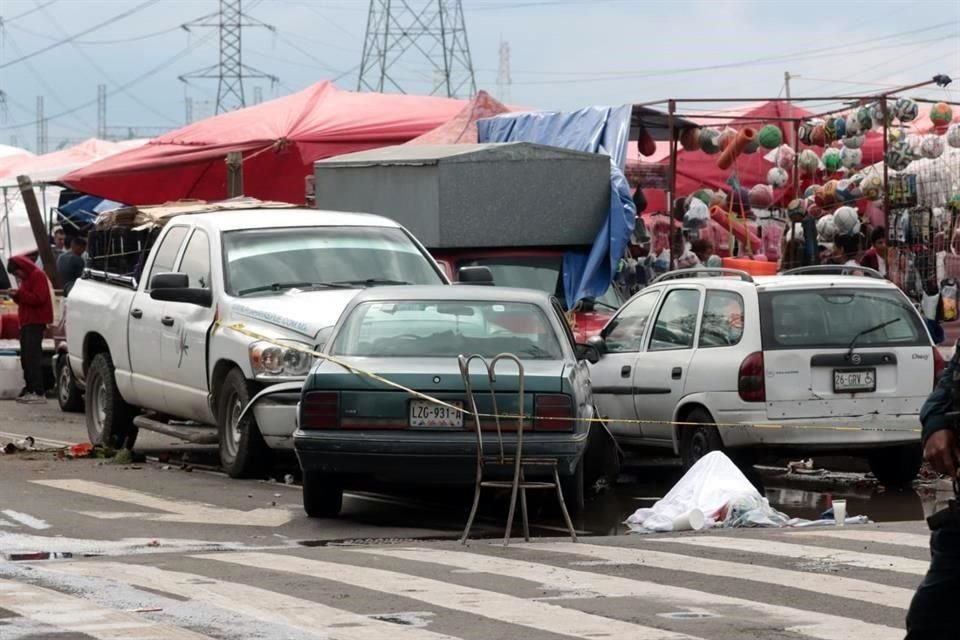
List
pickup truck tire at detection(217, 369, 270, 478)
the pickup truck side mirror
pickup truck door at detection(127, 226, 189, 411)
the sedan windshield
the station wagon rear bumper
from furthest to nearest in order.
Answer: pickup truck door at detection(127, 226, 189, 411)
the pickup truck side mirror
pickup truck tire at detection(217, 369, 270, 478)
the sedan windshield
the station wagon rear bumper

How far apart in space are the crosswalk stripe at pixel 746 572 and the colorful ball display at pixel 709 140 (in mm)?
12166

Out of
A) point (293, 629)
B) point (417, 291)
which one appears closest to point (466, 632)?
point (293, 629)

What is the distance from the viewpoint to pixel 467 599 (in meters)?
8.08

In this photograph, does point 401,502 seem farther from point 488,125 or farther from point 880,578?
point 488,125

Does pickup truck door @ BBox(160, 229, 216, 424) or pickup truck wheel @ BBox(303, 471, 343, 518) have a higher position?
pickup truck door @ BBox(160, 229, 216, 424)

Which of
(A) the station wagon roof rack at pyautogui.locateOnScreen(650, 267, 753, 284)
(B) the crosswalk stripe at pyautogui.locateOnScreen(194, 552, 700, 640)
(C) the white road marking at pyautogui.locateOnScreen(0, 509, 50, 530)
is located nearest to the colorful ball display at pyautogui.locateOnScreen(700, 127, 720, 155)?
(A) the station wagon roof rack at pyautogui.locateOnScreen(650, 267, 753, 284)

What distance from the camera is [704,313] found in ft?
45.4

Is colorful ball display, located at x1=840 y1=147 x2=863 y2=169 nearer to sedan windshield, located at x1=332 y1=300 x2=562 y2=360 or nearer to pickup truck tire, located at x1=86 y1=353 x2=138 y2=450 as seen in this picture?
pickup truck tire, located at x1=86 y1=353 x2=138 y2=450

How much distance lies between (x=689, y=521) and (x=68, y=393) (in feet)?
38.7

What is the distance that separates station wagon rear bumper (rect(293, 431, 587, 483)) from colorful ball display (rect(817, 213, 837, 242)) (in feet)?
34.3

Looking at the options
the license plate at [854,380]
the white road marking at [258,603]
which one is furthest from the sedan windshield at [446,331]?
the white road marking at [258,603]

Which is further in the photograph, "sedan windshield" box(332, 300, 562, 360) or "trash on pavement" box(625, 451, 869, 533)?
"sedan windshield" box(332, 300, 562, 360)

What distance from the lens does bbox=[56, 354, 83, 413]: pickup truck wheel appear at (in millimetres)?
21469

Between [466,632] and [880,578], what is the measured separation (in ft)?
8.18
